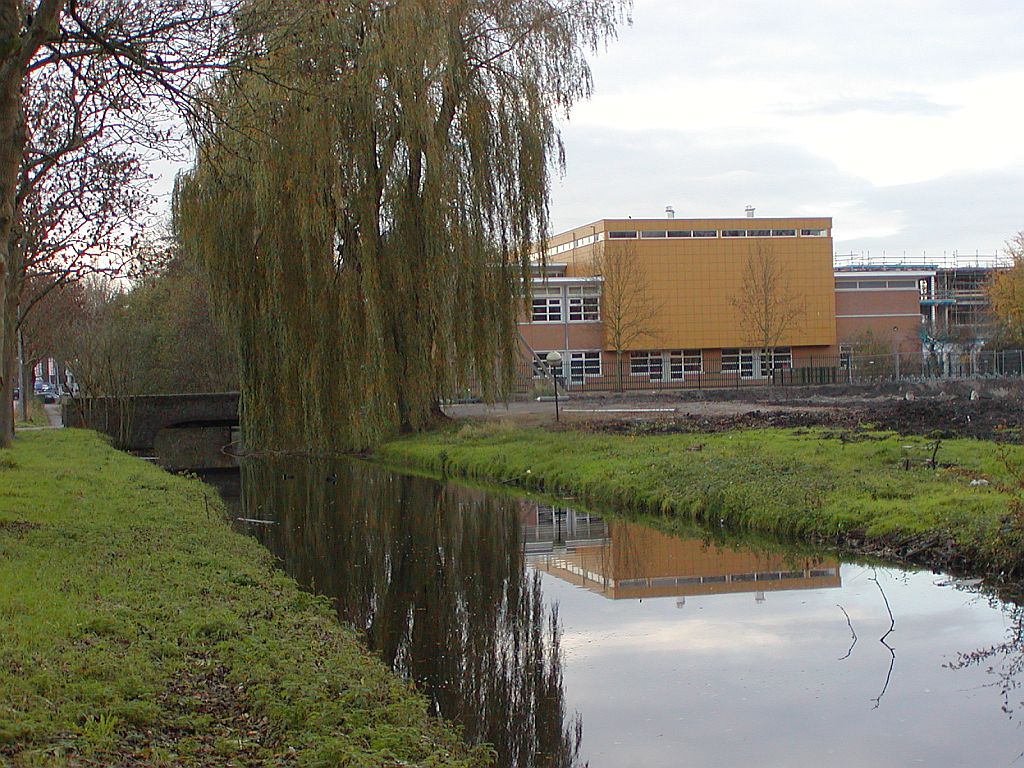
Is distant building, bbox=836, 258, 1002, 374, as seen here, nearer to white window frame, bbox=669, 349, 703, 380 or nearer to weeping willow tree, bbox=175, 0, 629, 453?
white window frame, bbox=669, 349, 703, 380

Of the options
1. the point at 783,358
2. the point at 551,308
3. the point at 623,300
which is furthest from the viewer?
the point at 783,358

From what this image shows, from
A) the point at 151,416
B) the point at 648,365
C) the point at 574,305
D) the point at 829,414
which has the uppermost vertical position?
the point at 574,305

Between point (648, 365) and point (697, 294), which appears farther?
point (648, 365)

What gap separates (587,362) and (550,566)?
62.0 meters

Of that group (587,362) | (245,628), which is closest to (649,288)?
(587,362)

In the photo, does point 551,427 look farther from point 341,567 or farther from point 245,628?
point 245,628

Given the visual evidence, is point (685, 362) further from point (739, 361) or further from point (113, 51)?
point (113, 51)

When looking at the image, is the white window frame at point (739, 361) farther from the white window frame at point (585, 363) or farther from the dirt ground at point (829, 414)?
the dirt ground at point (829, 414)

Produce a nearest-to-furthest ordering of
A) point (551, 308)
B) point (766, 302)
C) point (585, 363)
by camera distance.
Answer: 1. point (551, 308)
2. point (766, 302)
3. point (585, 363)

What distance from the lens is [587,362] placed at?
76.6 m

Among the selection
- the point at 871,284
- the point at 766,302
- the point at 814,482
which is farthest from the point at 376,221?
the point at 871,284

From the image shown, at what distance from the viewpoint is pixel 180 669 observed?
7680 mm

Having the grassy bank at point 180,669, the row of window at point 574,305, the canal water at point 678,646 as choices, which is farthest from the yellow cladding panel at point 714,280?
the grassy bank at point 180,669

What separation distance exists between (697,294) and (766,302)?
15.6 feet
